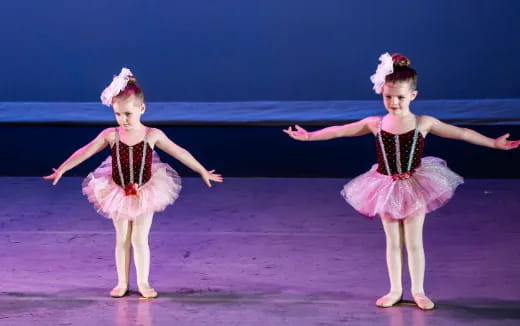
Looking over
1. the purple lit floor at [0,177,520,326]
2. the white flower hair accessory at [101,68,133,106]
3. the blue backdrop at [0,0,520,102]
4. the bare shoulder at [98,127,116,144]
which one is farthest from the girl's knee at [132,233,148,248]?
the blue backdrop at [0,0,520,102]

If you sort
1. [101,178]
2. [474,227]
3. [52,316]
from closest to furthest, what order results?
[52,316] < [101,178] < [474,227]

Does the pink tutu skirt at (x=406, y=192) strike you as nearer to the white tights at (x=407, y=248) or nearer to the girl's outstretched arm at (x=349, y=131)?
the white tights at (x=407, y=248)

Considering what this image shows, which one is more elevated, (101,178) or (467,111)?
(467,111)

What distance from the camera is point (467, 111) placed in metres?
6.61

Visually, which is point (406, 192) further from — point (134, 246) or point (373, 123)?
point (134, 246)

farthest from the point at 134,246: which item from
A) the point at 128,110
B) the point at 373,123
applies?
the point at 373,123

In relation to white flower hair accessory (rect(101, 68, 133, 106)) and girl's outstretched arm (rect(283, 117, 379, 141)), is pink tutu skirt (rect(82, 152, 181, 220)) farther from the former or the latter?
girl's outstretched arm (rect(283, 117, 379, 141))

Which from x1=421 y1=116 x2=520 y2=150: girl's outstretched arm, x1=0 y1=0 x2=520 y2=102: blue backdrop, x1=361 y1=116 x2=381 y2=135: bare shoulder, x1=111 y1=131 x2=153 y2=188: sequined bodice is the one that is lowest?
x1=111 y1=131 x2=153 y2=188: sequined bodice

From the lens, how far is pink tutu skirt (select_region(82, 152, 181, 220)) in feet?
13.2

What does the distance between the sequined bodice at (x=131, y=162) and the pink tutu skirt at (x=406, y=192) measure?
2.82ft

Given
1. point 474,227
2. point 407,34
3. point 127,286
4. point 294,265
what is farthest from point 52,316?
point 407,34

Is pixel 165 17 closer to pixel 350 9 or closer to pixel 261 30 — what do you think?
pixel 261 30

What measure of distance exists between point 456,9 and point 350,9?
72 centimetres

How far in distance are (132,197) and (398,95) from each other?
1167 mm
